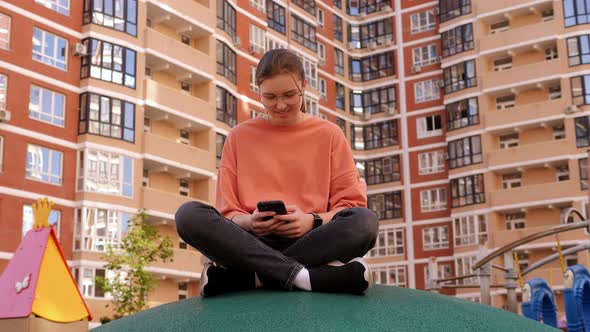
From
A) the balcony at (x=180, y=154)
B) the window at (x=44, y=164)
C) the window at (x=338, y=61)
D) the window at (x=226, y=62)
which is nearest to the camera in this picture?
the window at (x=44, y=164)

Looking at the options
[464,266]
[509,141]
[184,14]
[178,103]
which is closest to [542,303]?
[178,103]

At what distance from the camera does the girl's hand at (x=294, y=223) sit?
369cm

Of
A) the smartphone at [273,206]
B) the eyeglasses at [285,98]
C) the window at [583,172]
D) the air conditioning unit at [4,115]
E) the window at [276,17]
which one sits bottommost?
the smartphone at [273,206]

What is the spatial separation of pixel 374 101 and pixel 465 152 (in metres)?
8.36

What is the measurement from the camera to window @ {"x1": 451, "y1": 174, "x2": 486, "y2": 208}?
145ft

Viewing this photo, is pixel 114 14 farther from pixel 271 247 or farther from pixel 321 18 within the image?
pixel 271 247

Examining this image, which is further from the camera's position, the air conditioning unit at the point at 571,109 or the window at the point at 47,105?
the air conditioning unit at the point at 571,109

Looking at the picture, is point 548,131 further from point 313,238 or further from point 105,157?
point 313,238

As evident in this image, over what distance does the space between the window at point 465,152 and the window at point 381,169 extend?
4313 mm

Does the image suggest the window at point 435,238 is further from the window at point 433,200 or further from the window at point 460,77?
the window at point 460,77

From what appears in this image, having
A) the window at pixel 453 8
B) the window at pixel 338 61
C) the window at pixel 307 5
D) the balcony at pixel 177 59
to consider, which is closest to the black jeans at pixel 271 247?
the balcony at pixel 177 59

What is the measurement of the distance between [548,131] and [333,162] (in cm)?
4133

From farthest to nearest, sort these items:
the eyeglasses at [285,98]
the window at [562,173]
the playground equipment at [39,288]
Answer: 1. the window at [562,173]
2. the playground equipment at [39,288]
3. the eyeglasses at [285,98]

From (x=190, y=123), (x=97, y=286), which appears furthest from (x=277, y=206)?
(x=190, y=123)
